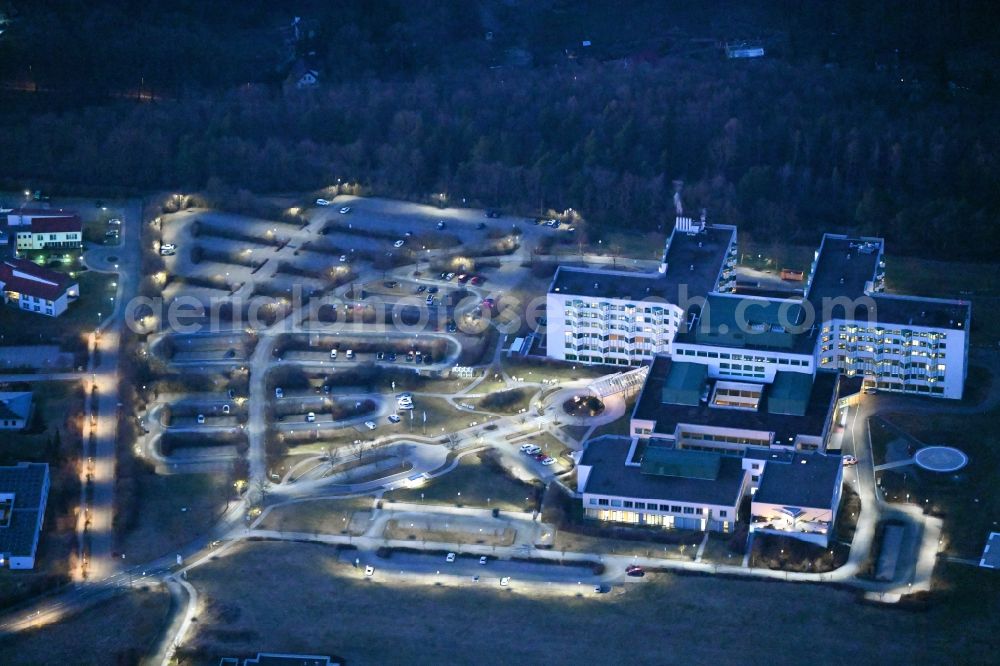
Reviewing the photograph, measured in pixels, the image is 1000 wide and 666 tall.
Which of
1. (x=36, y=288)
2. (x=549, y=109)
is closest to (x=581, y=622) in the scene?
(x=36, y=288)

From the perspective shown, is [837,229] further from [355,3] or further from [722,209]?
[355,3]

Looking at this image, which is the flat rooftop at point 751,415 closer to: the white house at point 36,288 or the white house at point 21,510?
the white house at point 21,510

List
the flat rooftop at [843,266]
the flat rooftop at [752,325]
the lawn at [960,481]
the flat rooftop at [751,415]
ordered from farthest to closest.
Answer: the flat rooftop at [843,266] → the flat rooftop at [752,325] → the flat rooftop at [751,415] → the lawn at [960,481]

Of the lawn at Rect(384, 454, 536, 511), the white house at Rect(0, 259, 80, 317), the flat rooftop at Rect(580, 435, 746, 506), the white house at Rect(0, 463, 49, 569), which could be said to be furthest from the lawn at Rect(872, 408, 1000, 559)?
the white house at Rect(0, 259, 80, 317)

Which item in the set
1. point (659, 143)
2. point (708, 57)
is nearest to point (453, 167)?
point (659, 143)

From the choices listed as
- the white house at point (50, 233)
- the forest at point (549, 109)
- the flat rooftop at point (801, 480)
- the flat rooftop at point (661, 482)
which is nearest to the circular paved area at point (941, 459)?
the flat rooftop at point (801, 480)
